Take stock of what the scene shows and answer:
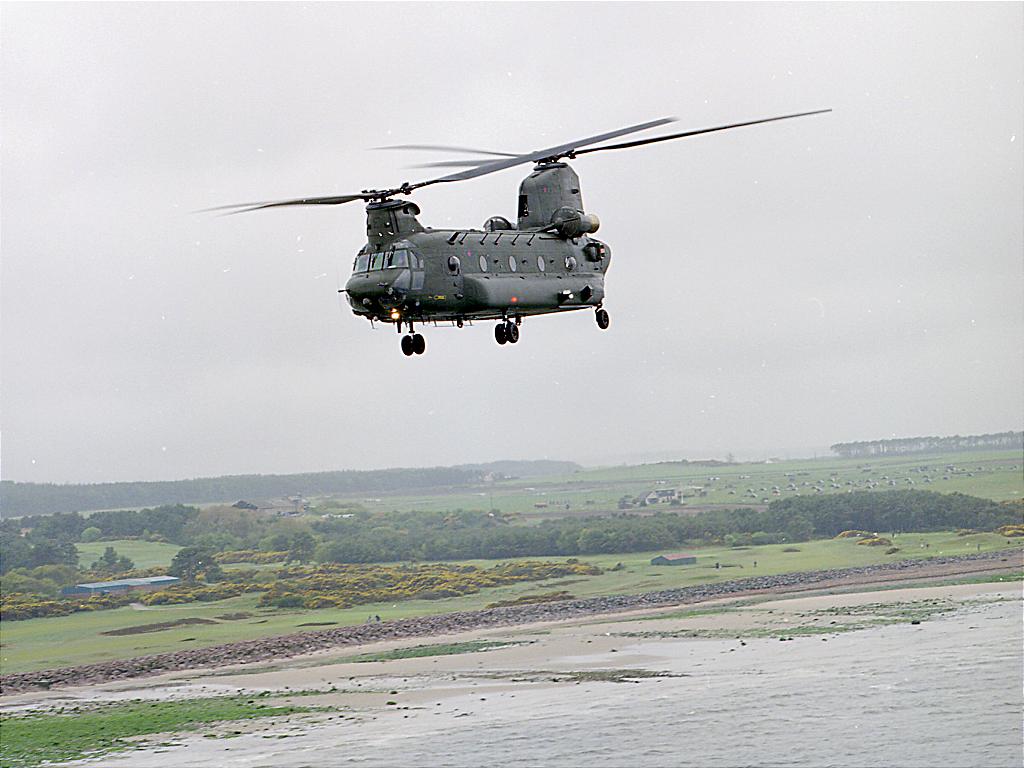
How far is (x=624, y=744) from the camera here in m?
72.8

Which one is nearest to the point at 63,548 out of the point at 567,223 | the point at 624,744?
the point at 624,744

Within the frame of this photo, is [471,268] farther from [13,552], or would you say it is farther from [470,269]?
[13,552]

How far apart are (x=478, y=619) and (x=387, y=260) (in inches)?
3948

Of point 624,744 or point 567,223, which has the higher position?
point 567,223

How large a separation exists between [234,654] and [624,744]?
49.9m

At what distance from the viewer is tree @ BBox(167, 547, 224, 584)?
576 ft

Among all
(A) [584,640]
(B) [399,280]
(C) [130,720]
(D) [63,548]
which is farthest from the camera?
(D) [63,548]

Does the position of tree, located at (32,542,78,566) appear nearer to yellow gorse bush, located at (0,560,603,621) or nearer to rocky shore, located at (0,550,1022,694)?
yellow gorse bush, located at (0,560,603,621)

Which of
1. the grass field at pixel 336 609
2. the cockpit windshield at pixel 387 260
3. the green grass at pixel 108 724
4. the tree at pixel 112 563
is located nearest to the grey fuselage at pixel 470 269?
the cockpit windshield at pixel 387 260

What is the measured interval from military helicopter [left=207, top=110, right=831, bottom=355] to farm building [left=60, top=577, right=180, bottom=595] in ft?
453

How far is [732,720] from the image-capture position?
77688 millimetres

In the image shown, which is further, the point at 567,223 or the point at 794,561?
the point at 794,561

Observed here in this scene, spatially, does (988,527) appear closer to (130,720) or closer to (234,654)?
(234,654)

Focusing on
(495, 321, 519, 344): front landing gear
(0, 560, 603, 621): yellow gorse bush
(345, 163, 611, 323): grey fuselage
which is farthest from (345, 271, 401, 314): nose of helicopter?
(0, 560, 603, 621): yellow gorse bush
